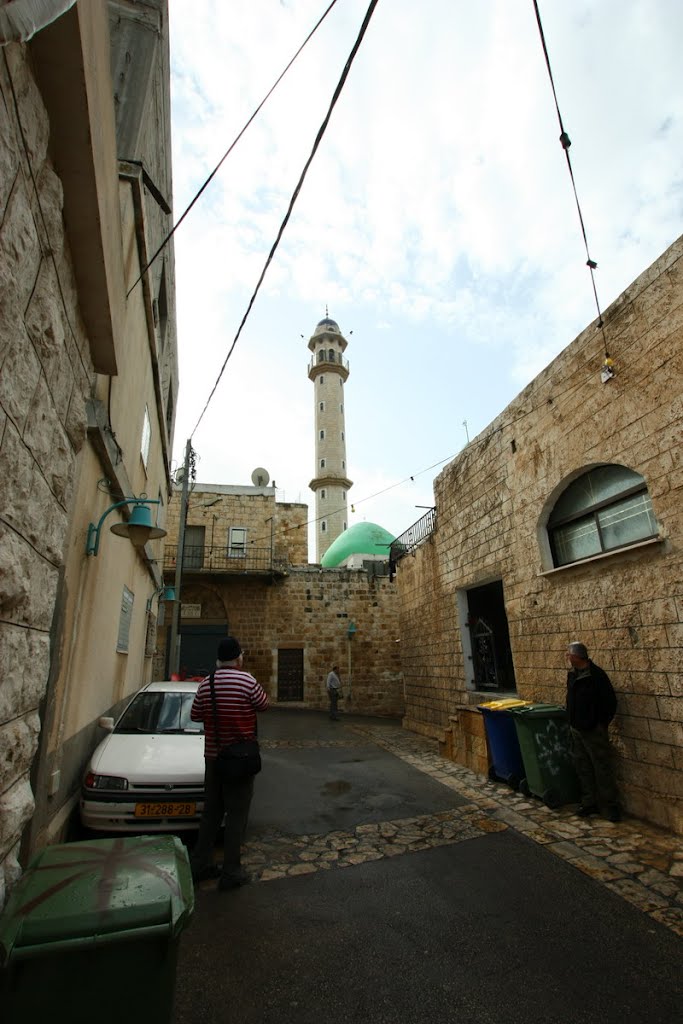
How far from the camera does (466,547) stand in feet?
29.2

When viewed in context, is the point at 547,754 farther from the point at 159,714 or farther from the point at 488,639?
the point at 159,714

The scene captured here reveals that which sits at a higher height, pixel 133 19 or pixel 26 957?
pixel 133 19

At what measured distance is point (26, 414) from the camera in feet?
5.59

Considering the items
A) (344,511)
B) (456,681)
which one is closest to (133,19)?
(456,681)

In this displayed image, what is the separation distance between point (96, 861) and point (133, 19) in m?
7.68

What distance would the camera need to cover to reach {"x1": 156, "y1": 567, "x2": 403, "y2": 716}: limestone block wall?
690 inches

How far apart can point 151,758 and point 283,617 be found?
1396 cm

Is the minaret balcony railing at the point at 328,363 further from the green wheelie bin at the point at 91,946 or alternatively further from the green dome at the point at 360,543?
the green wheelie bin at the point at 91,946

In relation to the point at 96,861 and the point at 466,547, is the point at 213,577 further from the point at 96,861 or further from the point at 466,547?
the point at 96,861

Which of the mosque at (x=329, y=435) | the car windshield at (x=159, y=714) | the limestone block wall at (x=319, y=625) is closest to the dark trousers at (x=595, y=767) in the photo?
the car windshield at (x=159, y=714)

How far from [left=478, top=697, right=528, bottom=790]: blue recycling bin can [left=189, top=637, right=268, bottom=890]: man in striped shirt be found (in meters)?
3.40

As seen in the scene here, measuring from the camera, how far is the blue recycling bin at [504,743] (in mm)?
5848

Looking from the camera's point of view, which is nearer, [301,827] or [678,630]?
[678,630]

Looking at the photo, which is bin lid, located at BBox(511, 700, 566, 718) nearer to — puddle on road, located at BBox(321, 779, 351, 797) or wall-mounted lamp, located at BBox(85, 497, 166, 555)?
puddle on road, located at BBox(321, 779, 351, 797)
